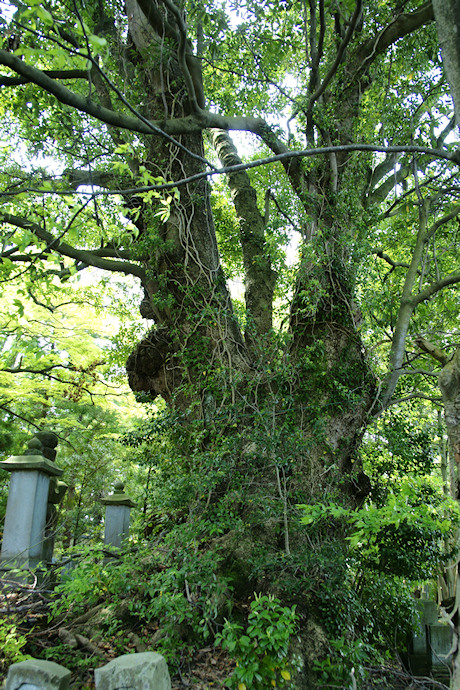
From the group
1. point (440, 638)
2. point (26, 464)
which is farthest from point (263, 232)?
point (440, 638)

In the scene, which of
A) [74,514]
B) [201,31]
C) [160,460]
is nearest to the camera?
[160,460]

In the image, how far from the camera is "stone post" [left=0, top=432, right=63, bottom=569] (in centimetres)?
496

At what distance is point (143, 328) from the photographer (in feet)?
26.0

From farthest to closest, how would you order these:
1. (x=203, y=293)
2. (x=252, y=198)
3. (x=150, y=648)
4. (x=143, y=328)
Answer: (x=143, y=328)
(x=252, y=198)
(x=203, y=293)
(x=150, y=648)

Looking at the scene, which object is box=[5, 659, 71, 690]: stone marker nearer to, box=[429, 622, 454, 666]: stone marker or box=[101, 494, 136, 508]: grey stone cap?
box=[429, 622, 454, 666]: stone marker

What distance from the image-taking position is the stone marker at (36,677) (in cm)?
182

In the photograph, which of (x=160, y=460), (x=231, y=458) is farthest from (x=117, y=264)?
(x=231, y=458)

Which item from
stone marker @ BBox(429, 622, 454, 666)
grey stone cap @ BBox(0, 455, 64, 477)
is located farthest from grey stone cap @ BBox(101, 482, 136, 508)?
stone marker @ BBox(429, 622, 454, 666)

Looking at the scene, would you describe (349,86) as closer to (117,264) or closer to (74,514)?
(117,264)

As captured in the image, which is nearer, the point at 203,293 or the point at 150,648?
the point at 150,648

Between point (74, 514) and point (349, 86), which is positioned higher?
point (349, 86)

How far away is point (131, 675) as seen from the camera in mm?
1749

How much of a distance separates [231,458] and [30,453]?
2.72 meters

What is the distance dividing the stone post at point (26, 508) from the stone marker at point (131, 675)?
355 cm
